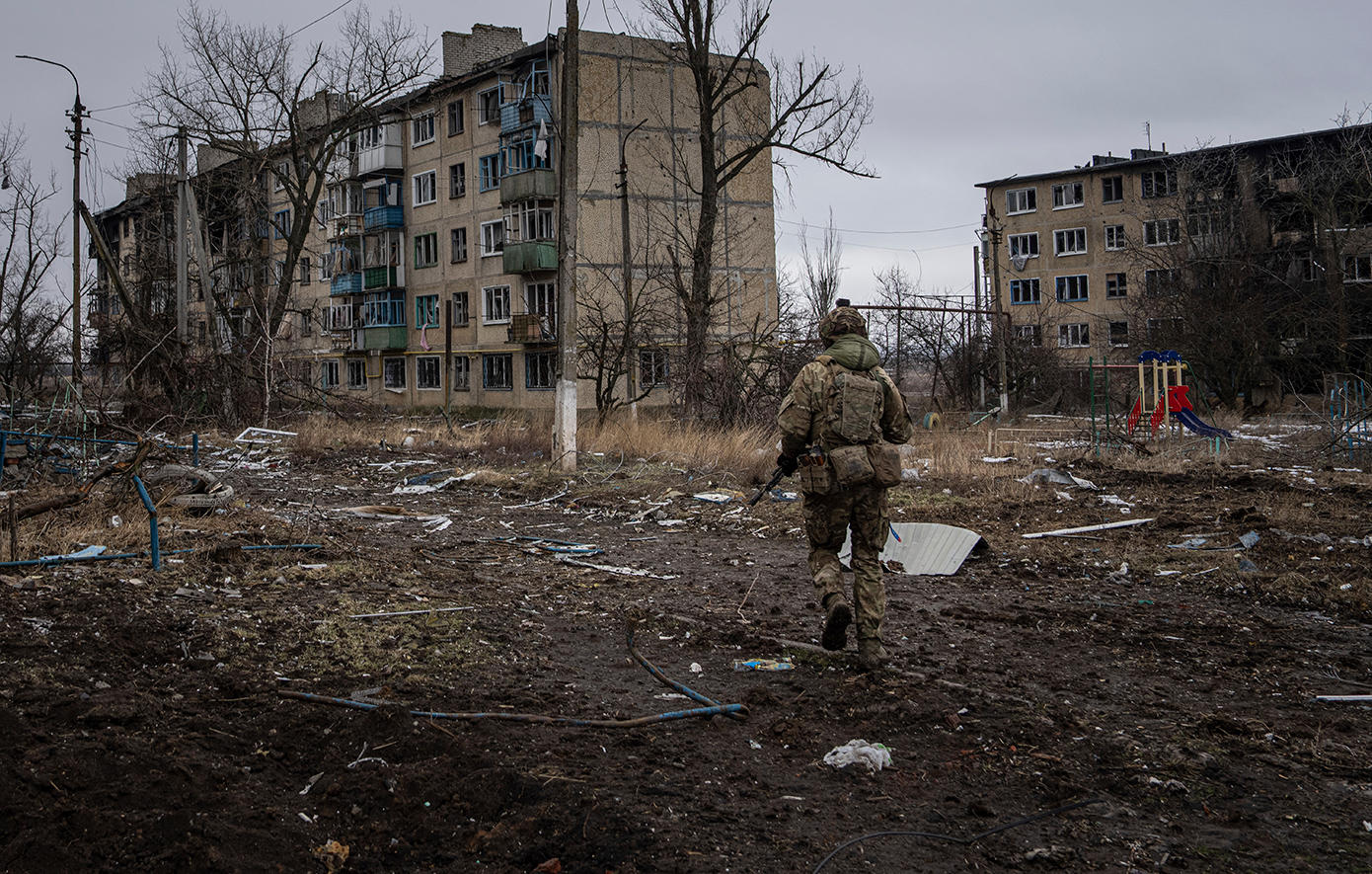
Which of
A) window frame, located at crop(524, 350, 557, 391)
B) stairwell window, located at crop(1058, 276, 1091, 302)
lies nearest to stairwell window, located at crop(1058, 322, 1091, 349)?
stairwell window, located at crop(1058, 276, 1091, 302)

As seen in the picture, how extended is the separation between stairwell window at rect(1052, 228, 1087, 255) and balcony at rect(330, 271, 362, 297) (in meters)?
35.2

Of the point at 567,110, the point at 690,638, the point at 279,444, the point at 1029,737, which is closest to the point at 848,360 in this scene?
the point at 690,638

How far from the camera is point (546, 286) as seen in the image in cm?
3669

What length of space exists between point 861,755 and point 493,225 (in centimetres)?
3652

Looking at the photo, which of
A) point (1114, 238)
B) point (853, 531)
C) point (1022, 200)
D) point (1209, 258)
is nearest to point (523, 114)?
point (1209, 258)

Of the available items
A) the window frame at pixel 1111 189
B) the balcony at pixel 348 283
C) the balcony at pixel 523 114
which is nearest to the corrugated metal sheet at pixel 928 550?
the balcony at pixel 523 114

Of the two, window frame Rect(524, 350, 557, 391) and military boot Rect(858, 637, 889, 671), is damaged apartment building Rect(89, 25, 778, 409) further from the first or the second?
military boot Rect(858, 637, 889, 671)

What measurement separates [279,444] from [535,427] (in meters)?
5.40

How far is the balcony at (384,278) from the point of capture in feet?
140

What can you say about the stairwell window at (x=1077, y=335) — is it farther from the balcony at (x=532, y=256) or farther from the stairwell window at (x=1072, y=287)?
the balcony at (x=532, y=256)

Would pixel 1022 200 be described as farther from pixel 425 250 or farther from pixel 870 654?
pixel 870 654

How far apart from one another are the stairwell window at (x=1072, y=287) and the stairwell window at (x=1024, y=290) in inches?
52.5

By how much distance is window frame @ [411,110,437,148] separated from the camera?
134ft

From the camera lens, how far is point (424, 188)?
42.0m
